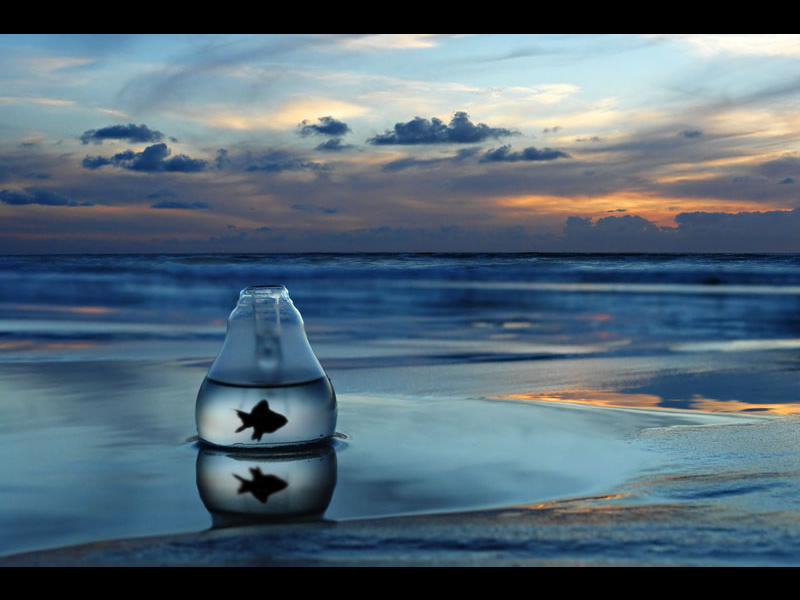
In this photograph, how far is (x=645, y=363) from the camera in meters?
4.09

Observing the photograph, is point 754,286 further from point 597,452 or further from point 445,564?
point 445,564

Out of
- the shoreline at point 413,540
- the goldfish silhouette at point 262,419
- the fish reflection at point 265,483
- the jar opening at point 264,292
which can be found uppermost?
the jar opening at point 264,292

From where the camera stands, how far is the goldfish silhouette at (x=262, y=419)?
68.6 inches

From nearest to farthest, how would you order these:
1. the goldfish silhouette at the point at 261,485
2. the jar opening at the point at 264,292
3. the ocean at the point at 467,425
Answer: the ocean at the point at 467,425
the goldfish silhouette at the point at 261,485
the jar opening at the point at 264,292

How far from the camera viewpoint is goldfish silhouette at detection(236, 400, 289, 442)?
1.74 metres

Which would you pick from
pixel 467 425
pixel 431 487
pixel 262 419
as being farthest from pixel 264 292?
pixel 467 425

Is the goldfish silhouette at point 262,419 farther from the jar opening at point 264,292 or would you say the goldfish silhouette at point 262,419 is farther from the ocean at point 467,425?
the jar opening at point 264,292

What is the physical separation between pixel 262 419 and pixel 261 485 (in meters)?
0.20

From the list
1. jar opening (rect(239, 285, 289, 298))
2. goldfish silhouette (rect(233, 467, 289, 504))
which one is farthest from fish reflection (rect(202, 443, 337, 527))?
jar opening (rect(239, 285, 289, 298))

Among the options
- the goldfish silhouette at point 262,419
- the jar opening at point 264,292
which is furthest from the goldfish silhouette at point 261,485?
the jar opening at point 264,292

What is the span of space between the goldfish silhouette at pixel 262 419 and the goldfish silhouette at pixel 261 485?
113 mm

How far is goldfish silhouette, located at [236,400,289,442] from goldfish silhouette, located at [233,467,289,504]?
11cm

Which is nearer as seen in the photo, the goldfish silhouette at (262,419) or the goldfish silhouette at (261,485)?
the goldfish silhouette at (261,485)

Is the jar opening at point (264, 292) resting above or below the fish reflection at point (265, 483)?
above
